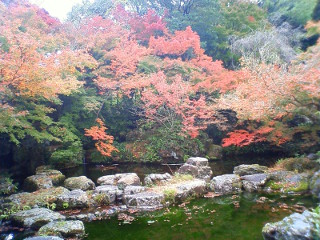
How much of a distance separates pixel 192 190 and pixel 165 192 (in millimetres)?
1077

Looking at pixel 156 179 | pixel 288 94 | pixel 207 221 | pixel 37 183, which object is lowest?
pixel 207 221

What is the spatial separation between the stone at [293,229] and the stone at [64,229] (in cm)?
414

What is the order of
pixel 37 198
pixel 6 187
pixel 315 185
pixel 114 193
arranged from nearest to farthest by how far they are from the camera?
pixel 37 198, pixel 315 185, pixel 114 193, pixel 6 187

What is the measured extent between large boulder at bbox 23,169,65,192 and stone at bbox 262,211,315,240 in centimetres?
805

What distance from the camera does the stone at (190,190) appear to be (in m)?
8.70

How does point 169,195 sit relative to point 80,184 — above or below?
below

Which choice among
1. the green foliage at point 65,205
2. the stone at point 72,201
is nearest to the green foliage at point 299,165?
the stone at point 72,201

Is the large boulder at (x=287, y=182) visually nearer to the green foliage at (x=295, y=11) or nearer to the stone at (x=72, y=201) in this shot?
the stone at (x=72, y=201)

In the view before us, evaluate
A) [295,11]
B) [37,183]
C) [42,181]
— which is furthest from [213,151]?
[295,11]

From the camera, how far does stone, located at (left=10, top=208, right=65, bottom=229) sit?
6551 mm

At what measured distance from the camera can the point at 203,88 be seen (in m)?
16.3

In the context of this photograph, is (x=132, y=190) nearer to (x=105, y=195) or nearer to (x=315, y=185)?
(x=105, y=195)

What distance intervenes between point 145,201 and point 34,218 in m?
3.11

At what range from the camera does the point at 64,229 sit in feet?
19.9
